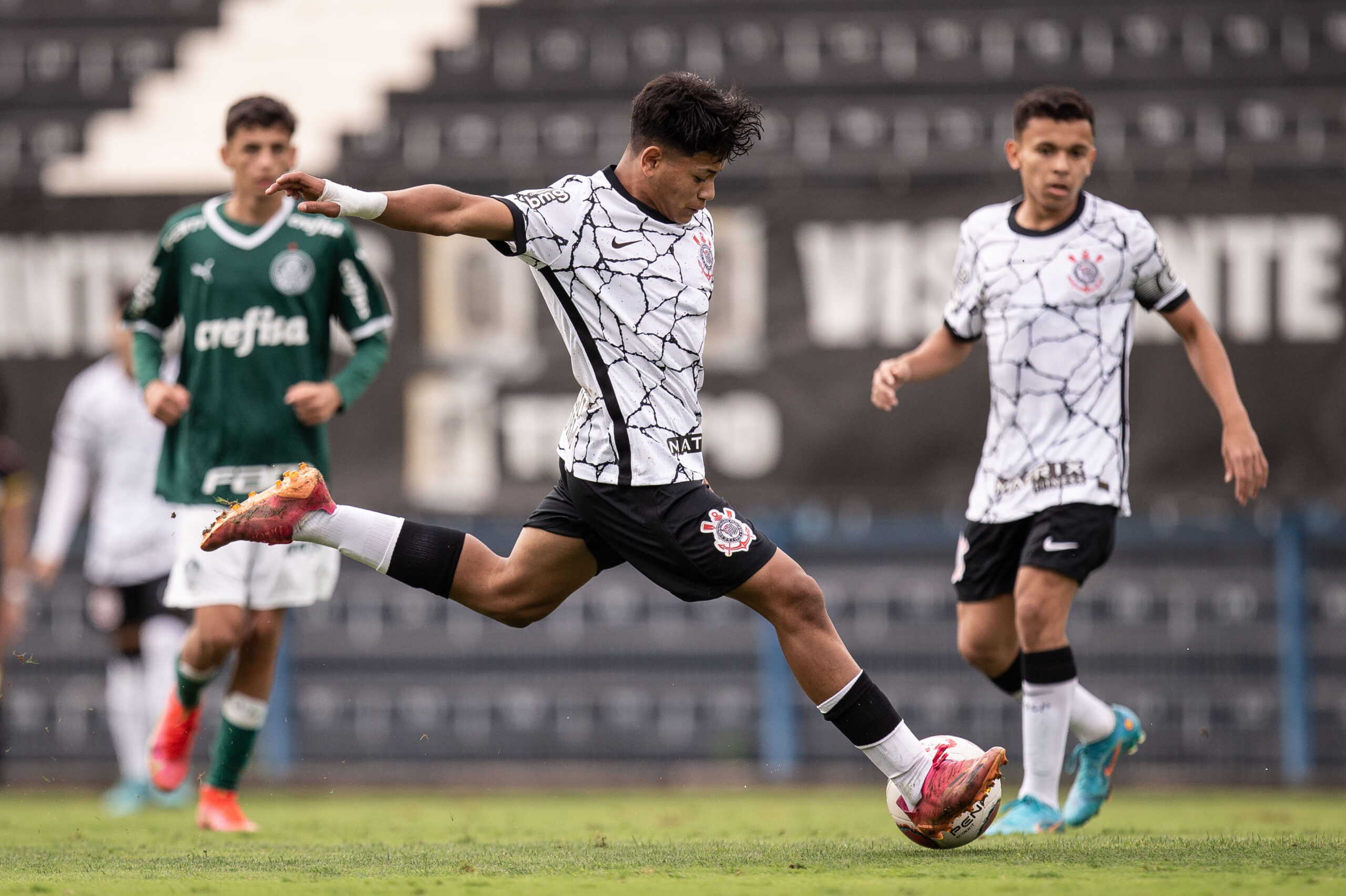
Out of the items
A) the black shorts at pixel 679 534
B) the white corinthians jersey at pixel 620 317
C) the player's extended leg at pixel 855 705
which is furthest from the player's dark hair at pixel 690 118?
the player's extended leg at pixel 855 705

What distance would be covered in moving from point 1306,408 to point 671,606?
358 centimetres

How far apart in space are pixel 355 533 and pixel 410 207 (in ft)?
3.20

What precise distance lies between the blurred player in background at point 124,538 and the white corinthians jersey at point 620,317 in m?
4.10

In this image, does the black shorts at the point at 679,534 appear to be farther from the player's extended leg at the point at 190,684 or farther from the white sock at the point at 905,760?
the player's extended leg at the point at 190,684

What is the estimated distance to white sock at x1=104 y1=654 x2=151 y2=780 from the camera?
302 inches

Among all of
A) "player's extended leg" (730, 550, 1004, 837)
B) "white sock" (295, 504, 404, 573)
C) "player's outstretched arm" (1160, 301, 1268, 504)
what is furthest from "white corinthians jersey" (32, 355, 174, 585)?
"player's outstretched arm" (1160, 301, 1268, 504)

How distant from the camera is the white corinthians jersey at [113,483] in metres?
7.71

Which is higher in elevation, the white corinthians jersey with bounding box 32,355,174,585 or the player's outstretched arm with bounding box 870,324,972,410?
the player's outstretched arm with bounding box 870,324,972,410

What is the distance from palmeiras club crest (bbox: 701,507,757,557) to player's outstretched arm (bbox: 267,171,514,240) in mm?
895

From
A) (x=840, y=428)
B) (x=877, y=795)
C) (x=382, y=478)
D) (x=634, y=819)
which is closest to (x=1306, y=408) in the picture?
(x=840, y=428)

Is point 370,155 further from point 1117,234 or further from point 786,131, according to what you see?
point 1117,234

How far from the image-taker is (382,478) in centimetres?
876

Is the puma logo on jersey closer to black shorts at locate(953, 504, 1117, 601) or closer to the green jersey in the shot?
the green jersey

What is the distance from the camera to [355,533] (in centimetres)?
438
